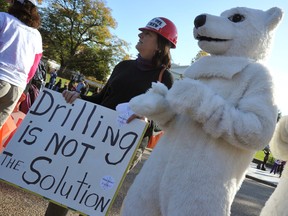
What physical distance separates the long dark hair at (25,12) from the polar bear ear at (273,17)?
7.12ft

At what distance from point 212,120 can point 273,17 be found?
72cm

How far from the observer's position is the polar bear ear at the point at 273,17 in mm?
1976

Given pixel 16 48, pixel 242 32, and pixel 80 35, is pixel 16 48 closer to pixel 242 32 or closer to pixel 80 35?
pixel 242 32

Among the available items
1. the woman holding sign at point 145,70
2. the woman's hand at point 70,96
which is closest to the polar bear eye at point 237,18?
the woman holding sign at point 145,70

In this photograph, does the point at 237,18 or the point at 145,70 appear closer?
the point at 237,18

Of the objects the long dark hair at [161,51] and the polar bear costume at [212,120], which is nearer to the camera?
the polar bear costume at [212,120]

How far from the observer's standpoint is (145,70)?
2.85 metres

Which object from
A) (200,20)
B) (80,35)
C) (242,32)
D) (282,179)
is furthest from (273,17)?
(80,35)

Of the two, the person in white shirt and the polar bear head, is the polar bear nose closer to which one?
the polar bear head

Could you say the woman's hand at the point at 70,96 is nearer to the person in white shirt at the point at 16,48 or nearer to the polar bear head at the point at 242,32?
the person in white shirt at the point at 16,48

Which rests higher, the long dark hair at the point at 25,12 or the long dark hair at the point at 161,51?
the long dark hair at the point at 161,51

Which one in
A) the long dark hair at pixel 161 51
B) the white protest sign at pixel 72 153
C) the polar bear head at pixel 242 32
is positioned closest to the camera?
the polar bear head at pixel 242 32

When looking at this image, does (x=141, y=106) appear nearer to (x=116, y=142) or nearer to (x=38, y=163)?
(x=116, y=142)

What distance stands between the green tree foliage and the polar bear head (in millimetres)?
44753
